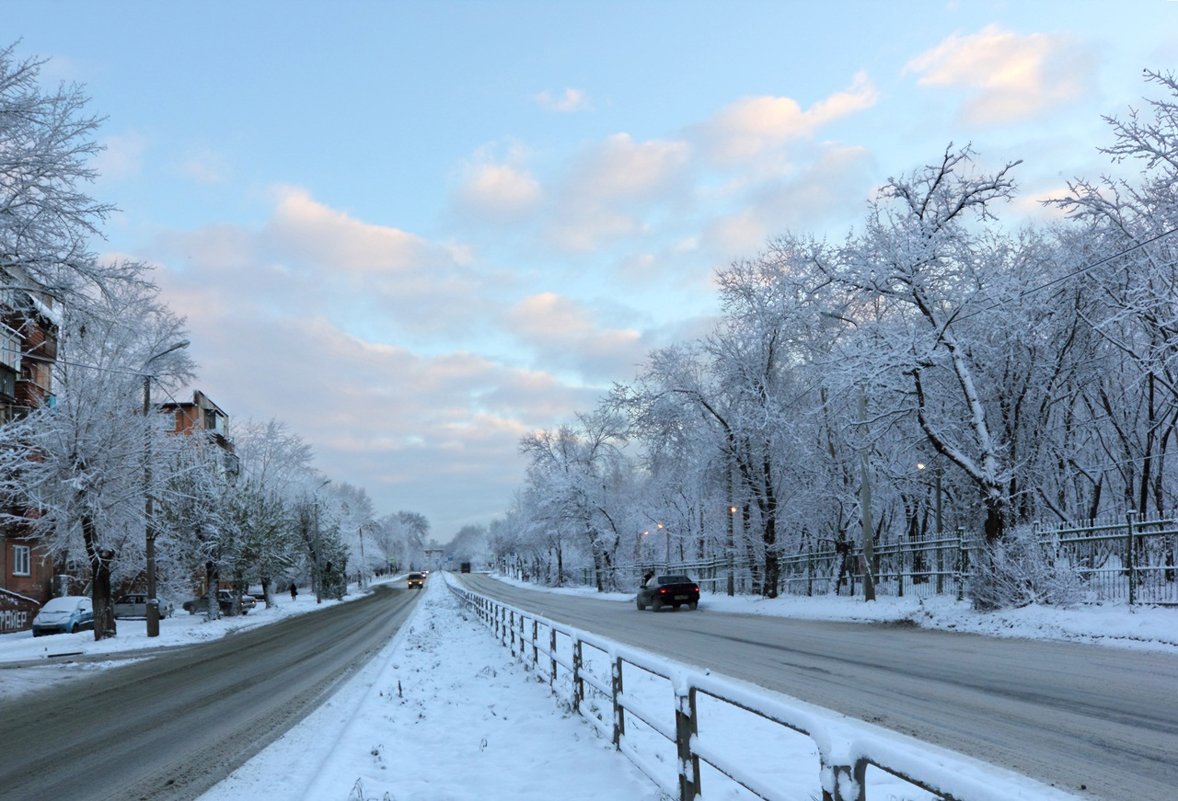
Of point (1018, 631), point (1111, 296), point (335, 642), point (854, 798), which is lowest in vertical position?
point (335, 642)

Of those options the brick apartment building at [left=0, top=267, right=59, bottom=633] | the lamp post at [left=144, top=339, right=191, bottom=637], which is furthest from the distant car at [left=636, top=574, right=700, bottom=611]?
the brick apartment building at [left=0, top=267, right=59, bottom=633]

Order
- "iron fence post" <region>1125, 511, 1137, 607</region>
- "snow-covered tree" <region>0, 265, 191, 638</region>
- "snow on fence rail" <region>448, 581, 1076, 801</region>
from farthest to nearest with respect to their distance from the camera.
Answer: "snow-covered tree" <region>0, 265, 191, 638</region>, "iron fence post" <region>1125, 511, 1137, 607</region>, "snow on fence rail" <region>448, 581, 1076, 801</region>

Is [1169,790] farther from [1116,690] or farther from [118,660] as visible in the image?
[118,660]

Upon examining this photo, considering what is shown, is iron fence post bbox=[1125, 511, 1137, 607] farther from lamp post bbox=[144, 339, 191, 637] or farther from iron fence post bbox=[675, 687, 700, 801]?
lamp post bbox=[144, 339, 191, 637]

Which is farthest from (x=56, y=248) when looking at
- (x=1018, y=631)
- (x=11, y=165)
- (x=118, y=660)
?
(x=1018, y=631)

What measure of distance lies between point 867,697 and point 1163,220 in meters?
17.6

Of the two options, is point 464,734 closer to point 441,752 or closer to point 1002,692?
point 441,752

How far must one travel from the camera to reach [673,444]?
38.3 meters

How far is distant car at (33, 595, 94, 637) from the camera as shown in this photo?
33500 mm

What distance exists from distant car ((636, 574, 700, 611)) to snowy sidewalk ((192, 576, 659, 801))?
2157 centimetres

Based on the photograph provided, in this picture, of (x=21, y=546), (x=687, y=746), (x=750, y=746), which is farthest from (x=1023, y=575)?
(x=21, y=546)

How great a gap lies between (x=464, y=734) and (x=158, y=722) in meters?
5.50

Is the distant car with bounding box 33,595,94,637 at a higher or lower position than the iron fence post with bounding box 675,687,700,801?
lower

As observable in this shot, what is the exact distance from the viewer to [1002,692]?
10273 millimetres
